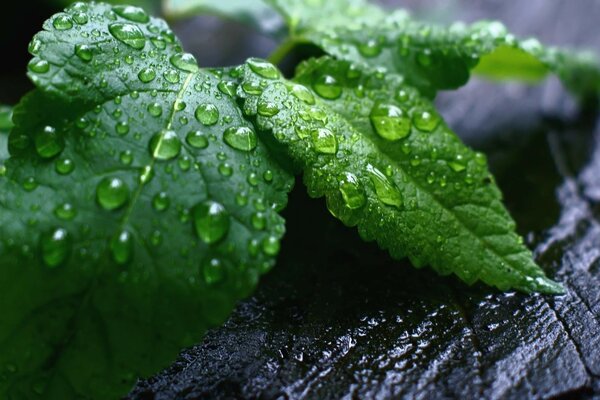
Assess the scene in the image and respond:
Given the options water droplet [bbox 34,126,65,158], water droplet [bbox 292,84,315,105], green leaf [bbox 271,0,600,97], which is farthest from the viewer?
green leaf [bbox 271,0,600,97]

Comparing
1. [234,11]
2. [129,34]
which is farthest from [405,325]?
[234,11]

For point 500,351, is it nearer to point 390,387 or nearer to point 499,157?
point 390,387

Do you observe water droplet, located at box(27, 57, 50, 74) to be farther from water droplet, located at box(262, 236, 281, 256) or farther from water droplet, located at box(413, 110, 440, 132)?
water droplet, located at box(413, 110, 440, 132)

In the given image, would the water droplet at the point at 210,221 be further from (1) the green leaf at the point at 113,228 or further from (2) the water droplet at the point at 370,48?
(2) the water droplet at the point at 370,48

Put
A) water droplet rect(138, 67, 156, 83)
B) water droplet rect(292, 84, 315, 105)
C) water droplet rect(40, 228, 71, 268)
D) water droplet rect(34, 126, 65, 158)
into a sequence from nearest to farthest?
water droplet rect(40, 228, 71, 268), water droplet rect(34, 126, 65, 158), water droplet rect(138, 67, 156, 83), water droplet rect(292, 84, 315, 105)

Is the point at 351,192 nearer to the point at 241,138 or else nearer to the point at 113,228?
the point at 241,138

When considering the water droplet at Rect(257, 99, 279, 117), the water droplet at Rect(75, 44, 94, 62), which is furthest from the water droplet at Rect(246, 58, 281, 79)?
the water droplet at Rect(75, 44, 94, 62)
